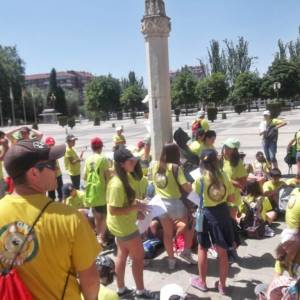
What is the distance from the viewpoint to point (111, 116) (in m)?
68.5

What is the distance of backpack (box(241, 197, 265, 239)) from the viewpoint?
652cm

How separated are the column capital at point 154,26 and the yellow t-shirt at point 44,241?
28.7 ft

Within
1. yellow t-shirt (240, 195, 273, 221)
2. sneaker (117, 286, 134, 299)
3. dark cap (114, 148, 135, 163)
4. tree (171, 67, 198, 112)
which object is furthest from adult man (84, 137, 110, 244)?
tree (171, 67, 198, 112)

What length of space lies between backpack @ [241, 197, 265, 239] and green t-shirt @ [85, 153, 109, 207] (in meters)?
2.34

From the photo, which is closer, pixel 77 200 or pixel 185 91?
pixel 77 200

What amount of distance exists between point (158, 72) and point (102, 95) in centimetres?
6506

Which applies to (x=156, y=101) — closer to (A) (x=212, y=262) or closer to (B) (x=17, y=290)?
(A) (x=212, y=262)

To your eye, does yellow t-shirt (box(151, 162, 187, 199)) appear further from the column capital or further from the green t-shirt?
the column capital

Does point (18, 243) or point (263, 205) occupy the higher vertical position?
point (18, 243)

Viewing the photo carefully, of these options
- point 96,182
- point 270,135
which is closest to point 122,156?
point 96,182

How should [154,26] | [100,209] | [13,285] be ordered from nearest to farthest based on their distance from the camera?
[13,285]
[100,209]
[154,26]

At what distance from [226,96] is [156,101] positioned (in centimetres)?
5610

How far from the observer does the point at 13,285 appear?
1.98 metres

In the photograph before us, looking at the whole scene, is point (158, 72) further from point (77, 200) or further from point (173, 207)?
point (173, 207)
